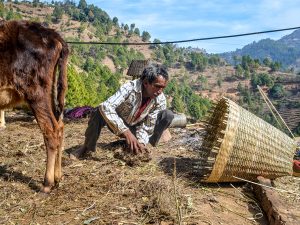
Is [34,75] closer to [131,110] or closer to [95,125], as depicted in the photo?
[95,125]

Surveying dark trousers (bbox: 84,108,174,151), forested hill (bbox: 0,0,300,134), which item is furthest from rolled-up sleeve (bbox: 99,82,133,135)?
forested hill (bbox: 0,0,300,134)

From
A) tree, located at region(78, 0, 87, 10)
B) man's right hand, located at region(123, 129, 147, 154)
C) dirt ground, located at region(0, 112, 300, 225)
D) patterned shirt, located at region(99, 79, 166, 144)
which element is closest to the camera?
dirt ground, located at region(0, 112, 300, 225)

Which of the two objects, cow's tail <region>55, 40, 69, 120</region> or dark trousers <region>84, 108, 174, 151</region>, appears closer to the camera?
cow's tail <region>55, 40, 69, 120</region>

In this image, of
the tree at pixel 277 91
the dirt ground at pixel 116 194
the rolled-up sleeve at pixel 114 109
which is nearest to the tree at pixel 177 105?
the tree at pixel 277 91

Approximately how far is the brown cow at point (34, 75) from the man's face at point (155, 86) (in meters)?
1.08

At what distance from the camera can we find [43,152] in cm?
496

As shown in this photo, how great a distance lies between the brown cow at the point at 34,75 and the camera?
11.7ft

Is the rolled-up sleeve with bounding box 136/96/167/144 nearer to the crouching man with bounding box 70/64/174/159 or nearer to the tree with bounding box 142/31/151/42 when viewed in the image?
the crouching man with bounding box 70/64/174/159

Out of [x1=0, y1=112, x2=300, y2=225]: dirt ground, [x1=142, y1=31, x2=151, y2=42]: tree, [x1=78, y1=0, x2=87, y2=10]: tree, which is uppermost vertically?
[x1=78, y1=0, x2=87, y2=10]: tree

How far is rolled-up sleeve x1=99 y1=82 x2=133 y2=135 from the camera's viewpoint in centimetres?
421

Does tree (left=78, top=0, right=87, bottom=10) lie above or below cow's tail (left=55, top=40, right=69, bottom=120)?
above

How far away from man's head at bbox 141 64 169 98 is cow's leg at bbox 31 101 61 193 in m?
1.15

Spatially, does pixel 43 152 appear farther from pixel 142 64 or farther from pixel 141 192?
pixel 142 64

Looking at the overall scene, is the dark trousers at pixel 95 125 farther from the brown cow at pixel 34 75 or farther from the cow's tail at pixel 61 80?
the brown cow at pixel 34 75
